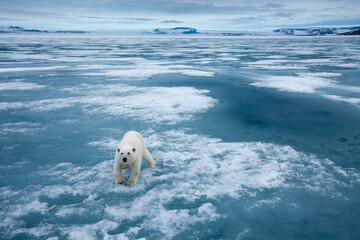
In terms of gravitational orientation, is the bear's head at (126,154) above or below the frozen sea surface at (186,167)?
above

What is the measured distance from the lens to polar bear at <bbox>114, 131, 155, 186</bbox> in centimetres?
354

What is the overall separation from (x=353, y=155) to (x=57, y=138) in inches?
249

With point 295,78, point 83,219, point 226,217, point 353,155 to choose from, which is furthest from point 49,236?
point 295,78

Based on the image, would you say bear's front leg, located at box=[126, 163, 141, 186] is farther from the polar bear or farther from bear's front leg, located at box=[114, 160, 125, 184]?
bear's front leg, located at box=[114, 160, 125, 184]

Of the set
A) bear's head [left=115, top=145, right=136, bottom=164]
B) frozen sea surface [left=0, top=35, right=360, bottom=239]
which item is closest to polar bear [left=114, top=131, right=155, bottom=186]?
bear's head [left=115, top=145, right=136, bottom=164]

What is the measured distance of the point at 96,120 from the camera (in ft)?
22.3

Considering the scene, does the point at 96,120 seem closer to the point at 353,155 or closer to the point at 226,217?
the point at 226,217

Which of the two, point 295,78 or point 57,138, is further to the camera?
point 295,78

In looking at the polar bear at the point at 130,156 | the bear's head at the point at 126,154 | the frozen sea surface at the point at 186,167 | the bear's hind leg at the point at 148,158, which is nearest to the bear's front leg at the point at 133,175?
the polar bear at the point at 130,156

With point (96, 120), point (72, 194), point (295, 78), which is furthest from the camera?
point (295, 78)

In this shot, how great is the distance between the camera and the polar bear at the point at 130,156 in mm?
3545

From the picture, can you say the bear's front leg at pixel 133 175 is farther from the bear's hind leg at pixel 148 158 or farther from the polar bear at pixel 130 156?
the bear's hind leg at pixel 148 158

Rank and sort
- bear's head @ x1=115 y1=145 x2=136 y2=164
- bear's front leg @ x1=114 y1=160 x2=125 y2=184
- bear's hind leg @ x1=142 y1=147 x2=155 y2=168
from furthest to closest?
bear's hind leg @ x1=142 y1=147 x2=155 y2=168, bear's front leg @ x1=114 y1=160 x2=125 y2=184, bear's head @ x1=115 y1=145 x2=136 y2=164

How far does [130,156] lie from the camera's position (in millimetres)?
3564
